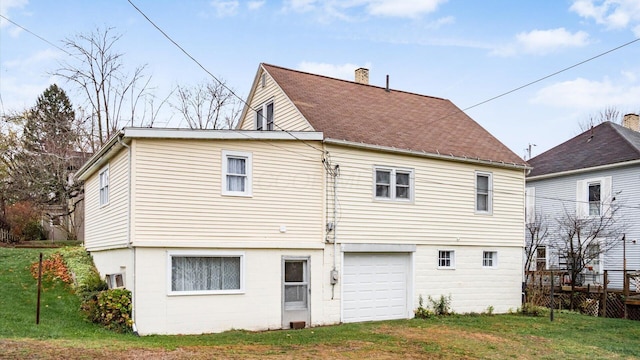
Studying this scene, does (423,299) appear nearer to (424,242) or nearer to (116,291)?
(424,242)

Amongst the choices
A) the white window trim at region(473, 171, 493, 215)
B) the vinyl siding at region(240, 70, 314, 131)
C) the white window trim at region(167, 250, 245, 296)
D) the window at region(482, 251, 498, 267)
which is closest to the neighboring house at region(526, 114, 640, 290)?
the window at region(482, 251, 498, 267)

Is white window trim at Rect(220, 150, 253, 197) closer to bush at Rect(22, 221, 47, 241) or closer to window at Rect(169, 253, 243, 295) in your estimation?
window at Rect(169, 253, 243, 295)

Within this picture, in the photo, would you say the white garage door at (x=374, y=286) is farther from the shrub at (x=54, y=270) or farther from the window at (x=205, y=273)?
the shrub at (x=54, y=270)

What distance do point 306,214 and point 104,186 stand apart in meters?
5.90

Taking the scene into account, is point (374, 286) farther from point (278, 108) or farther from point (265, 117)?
point (265, 117)

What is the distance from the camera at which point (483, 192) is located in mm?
18469

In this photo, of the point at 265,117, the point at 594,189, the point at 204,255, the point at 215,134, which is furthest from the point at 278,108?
the point at 594,189

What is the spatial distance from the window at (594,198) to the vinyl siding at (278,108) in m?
A: 15.8

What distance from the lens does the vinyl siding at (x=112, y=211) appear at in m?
13.5

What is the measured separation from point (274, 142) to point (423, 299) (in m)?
6.57

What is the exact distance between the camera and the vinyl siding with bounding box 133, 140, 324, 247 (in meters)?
12.9

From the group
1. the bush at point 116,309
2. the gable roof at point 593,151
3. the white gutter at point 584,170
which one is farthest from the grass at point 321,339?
the gable roof at point 593,151

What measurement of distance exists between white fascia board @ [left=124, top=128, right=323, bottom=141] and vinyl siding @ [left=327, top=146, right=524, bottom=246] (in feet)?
3.37

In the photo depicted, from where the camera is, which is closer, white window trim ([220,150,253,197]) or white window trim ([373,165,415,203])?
white window trim ([220,150,253,197])
